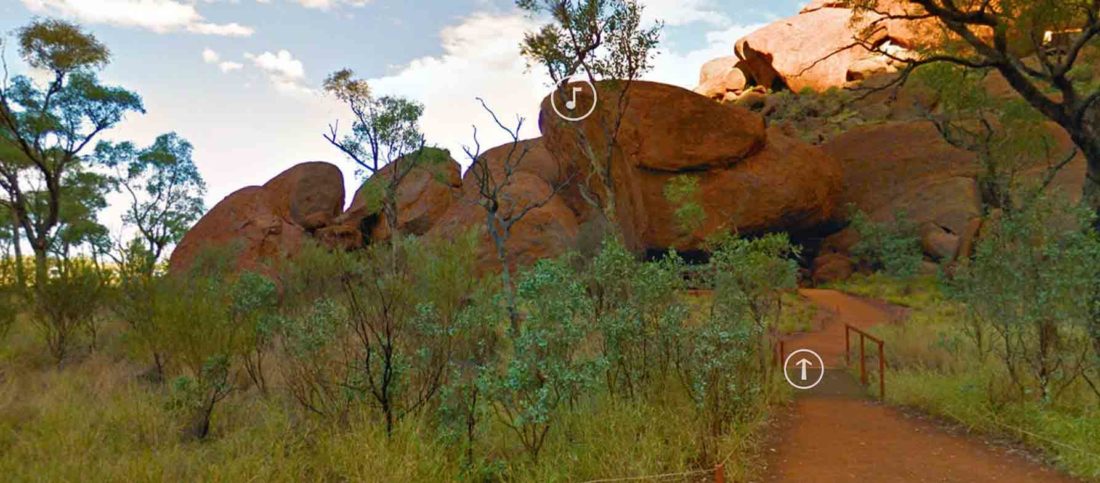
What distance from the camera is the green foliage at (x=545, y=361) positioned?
17.2 ft

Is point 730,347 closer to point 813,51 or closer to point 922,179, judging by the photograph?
point 922,179

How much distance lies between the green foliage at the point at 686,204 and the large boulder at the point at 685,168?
0.61 m

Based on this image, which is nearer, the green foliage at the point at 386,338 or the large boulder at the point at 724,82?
the green foliage at the point at 386,338

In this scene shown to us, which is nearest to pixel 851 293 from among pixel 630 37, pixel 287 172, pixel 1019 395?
pixel 630 37

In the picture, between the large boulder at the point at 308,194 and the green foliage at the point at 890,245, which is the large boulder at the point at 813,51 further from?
the large boulder at the point at 308,194

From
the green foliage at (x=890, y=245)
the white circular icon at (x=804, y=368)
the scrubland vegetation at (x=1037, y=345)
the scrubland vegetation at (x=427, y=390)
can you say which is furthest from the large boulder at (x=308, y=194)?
the scrubland vegetation at (x=1037, y=345)

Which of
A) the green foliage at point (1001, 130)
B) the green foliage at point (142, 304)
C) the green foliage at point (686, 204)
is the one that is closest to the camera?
the green foliage at point (142, 304)

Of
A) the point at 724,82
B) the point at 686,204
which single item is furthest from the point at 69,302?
the point at 724,82

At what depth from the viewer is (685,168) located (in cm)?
2705

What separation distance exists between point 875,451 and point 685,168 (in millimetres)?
21502

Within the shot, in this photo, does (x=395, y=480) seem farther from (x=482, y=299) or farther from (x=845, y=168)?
(x=845, y=168)

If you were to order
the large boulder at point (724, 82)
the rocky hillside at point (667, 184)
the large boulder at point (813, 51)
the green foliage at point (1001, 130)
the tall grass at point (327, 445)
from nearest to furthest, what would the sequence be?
the tall grass at point (327, 445)
the green foliage at point (1001, 130)
the rocky hillside at point (667, 184)
the large boulder at point (813, 51)
the large boulder at point (724, 82)

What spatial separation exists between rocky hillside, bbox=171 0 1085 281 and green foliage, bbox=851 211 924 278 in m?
0.87

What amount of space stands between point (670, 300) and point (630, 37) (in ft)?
48.4
